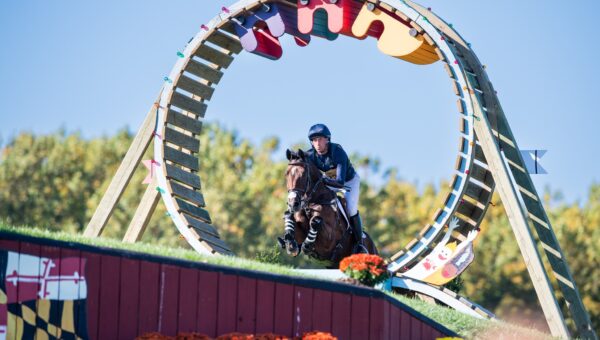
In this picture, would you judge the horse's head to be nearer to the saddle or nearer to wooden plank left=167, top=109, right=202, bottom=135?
the saddle

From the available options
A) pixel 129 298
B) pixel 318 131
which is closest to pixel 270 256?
pixel 318 131

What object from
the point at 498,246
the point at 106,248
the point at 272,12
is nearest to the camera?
the point at 106,248

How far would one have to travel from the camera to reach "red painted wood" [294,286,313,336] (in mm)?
11547

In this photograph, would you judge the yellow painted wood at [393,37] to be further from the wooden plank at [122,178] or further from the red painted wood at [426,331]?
the red painted wood at [426,331]

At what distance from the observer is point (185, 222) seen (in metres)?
15.9

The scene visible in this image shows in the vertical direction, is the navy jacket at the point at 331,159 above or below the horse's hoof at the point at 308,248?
above

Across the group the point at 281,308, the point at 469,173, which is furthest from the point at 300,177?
the point at 281,308

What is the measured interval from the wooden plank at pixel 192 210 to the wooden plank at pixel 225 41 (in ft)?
7.15

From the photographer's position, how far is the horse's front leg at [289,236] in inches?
574

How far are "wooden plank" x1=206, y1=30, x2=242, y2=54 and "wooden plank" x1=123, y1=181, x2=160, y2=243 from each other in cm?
206

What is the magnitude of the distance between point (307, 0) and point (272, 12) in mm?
568

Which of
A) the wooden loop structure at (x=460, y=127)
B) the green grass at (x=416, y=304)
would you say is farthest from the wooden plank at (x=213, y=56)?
the green grass at (x=416, y=304)

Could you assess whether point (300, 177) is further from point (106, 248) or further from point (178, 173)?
point (106, 248)

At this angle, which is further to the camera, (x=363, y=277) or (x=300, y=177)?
(x=300, y=177)
